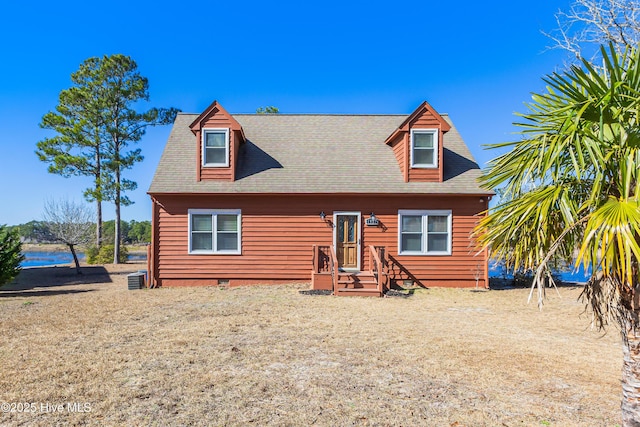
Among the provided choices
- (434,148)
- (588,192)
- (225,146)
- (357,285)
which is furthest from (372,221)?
(588,192)

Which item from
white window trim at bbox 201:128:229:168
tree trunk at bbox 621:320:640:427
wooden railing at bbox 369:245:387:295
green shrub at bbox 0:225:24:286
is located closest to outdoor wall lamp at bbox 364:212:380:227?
wooden railing at bbox 369:245:387:295

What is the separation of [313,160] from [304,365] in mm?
9717

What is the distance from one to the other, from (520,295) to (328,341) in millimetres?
8062

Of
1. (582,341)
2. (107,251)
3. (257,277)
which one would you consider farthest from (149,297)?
(107,251)

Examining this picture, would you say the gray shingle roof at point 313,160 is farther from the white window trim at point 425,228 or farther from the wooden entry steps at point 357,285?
the wooden entry steps at point 357,285

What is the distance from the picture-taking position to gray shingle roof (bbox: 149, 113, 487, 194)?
13.0 meters

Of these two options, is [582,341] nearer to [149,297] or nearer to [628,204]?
[628,204]

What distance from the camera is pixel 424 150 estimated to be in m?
13.4

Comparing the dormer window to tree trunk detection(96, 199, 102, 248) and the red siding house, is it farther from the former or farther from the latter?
tree trunk detection(96, 199, 102, 248)

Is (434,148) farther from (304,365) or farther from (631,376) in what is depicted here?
(631,376)

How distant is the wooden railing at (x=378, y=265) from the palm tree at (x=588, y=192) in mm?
7173

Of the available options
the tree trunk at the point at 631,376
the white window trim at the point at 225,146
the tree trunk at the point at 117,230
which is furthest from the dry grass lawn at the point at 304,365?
the tree trunk at the point at 117,230

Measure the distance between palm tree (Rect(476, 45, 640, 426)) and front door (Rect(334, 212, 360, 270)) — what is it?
8882 mm

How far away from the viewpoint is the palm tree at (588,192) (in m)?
3.14
